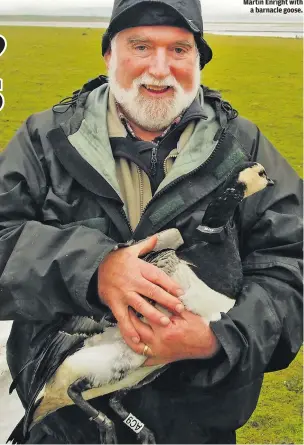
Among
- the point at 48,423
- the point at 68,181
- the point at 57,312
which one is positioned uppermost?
the point at 68,181

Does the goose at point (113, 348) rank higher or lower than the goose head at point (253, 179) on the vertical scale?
lower

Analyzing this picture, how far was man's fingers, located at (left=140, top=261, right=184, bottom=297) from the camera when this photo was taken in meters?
2.20

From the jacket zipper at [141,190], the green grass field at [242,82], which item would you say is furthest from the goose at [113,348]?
the green grass field at [242,82]

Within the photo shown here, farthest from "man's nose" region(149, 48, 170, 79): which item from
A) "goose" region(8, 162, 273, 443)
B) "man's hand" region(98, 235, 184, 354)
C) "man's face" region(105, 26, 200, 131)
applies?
"man's hand" region(98, 235, 184, 354)

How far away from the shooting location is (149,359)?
7.63 ft

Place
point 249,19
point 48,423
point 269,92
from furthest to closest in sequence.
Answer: point 269,92, point 249,19, point 48,423

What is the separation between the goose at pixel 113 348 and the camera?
2.36m

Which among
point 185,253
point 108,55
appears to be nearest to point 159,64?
point 108,55

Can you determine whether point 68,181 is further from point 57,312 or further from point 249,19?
point 249,19

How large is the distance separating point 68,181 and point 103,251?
16.8 inches

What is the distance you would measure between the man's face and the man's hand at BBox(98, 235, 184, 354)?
0.62 m

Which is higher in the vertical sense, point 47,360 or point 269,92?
point 47,360

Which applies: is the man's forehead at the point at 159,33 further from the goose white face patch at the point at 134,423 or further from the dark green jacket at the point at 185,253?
the goose white face patch at the point at 134,423

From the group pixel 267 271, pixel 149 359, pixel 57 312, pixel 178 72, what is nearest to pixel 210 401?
pixel 149 359
